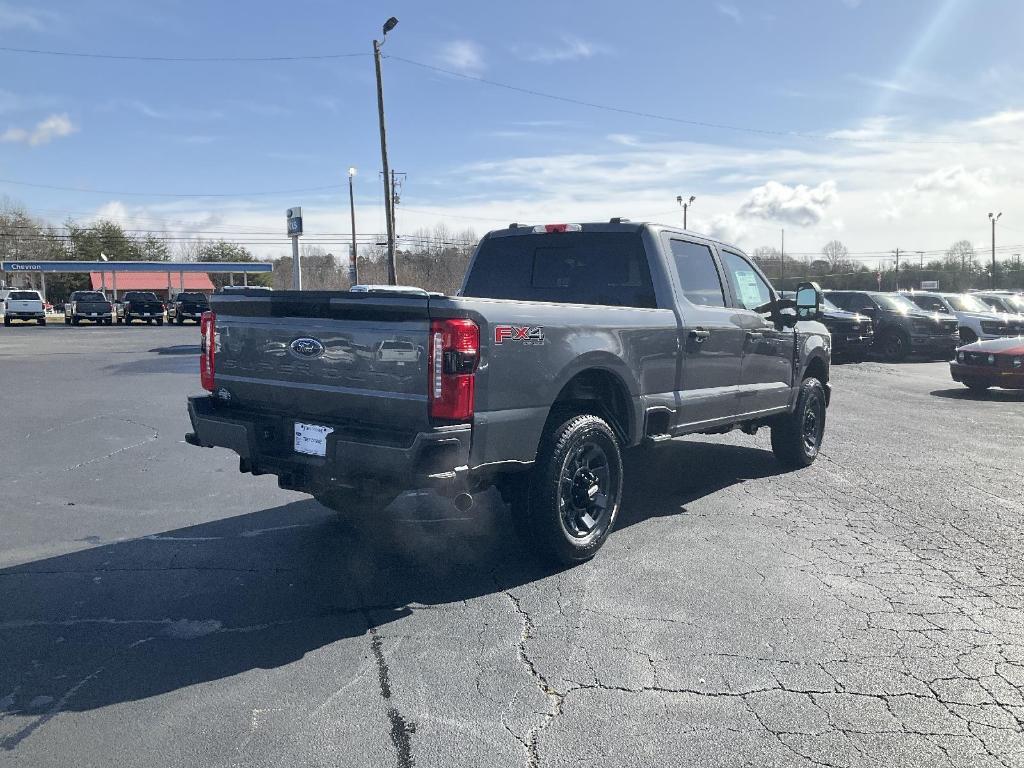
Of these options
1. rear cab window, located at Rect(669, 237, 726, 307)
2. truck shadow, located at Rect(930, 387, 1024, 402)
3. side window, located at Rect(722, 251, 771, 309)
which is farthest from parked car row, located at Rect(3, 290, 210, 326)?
rear cab window, located at Rect(669, 237, 726, 307)

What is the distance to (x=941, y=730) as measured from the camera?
126 inches

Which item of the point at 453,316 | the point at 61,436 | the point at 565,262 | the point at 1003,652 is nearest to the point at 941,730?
the point at 1003,652

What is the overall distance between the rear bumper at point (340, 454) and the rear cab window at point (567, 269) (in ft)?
7.71

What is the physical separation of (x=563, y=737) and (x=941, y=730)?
1388mm

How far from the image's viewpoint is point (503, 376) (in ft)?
14.9

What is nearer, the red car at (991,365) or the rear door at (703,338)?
the rear door at (703,338)

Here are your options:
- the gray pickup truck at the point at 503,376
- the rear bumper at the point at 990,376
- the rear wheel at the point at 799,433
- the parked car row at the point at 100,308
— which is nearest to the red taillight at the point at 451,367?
the gray pickup truck at the point at 503,376

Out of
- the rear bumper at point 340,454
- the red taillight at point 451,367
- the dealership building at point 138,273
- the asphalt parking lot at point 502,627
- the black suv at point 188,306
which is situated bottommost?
the asphalt parking lot at point 502,627

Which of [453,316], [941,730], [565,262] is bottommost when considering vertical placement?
[941,730]

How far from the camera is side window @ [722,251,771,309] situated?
7266 millimetres

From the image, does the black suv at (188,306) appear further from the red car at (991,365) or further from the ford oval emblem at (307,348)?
the ford oval emblem at (307,348)

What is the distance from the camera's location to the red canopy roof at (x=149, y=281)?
304ft

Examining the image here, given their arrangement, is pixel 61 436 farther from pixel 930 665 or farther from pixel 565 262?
pixel 930 665

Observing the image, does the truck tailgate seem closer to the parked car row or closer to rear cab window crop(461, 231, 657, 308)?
rear cab window crop(461, 231, 657, 308)
